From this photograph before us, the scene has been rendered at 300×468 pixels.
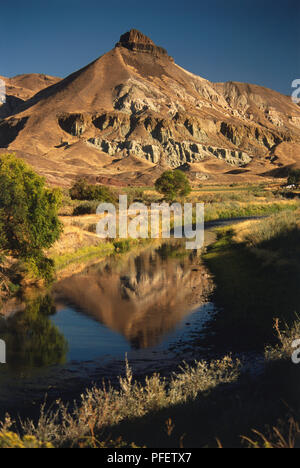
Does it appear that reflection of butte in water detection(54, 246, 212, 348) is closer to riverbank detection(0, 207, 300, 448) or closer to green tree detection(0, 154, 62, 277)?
riverbank detection(0, 207, 300, 448)

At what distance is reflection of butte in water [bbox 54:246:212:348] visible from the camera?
18.1 metres

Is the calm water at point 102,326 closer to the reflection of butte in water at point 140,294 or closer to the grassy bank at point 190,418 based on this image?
the reflection of butte in water at point 140,294

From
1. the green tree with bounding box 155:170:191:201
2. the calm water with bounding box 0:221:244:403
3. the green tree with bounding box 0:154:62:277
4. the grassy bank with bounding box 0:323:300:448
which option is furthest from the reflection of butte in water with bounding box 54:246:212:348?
the green tree with bounding box 155:170:191:201

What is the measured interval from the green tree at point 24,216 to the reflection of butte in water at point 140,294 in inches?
102

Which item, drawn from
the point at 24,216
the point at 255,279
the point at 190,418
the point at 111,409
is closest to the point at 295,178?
the point at 255,279

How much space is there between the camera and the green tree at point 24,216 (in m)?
23.0

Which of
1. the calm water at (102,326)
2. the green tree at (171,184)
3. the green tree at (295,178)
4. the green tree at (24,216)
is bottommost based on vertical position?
the calm water at (102,326)

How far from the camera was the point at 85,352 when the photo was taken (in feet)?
50.4

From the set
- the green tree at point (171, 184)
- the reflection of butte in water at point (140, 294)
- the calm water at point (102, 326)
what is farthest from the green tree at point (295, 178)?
the calm water at point (102, 326)

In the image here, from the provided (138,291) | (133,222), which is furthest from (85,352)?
(133,222)

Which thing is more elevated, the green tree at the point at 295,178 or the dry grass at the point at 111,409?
the green tree at the point at 295,178

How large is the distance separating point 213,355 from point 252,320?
4.15 m
